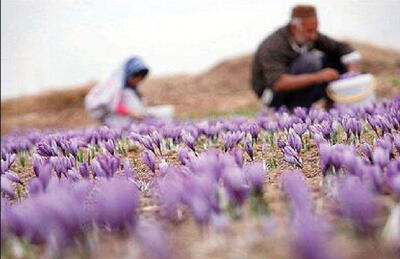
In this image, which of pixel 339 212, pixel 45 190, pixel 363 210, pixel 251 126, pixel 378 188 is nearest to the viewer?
pixel 363 210

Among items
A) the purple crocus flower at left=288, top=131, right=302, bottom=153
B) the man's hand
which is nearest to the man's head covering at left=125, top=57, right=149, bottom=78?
the man's hand

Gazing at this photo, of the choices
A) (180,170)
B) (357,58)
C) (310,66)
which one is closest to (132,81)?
(310,66)

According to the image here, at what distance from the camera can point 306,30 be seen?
25.7ft

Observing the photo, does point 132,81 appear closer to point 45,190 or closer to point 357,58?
point 357,58

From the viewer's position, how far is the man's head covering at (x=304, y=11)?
766 centimetres

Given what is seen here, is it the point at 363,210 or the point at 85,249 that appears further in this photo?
the point at 85,249

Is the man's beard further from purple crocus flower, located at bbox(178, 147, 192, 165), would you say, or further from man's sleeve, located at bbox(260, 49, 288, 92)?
purple crocus flower, located at bbox(178, 147, 192, 165)

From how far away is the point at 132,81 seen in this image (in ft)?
31.1

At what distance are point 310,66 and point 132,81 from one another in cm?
284

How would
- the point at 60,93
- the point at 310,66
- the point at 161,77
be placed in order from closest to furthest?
the point at 310,66 → the point at 60,93 → the point at 161,77

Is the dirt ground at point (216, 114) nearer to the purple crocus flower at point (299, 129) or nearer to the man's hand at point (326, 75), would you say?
the purple crocus flower at point (299, 129)

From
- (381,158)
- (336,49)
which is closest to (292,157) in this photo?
(381,158)

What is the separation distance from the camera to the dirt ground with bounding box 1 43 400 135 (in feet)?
73.4

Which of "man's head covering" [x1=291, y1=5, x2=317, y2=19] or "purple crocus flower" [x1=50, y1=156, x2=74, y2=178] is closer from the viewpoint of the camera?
"purple crocus flower" [x1=50, y1=156, x2=74, y2=178]
